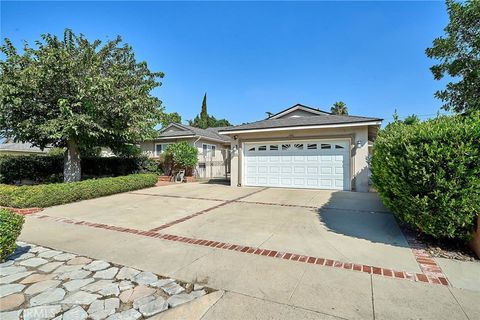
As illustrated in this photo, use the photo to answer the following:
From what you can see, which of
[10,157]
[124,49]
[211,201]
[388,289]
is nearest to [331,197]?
[211,201]

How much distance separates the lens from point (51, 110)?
9.66 meters

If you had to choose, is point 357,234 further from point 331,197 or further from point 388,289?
point 331,197

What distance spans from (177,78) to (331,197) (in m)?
13.4

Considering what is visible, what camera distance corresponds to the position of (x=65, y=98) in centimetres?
947

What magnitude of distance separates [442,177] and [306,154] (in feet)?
26.7

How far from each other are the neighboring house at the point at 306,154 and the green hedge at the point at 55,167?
7.26m

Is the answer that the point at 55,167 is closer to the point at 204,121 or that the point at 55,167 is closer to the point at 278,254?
the point at 278,254

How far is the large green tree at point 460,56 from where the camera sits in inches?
411

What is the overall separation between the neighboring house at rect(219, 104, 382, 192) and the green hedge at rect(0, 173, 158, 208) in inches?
239

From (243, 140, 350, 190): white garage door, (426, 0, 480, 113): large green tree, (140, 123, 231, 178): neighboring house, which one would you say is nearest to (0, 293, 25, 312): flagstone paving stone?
(243, 140, 350, 190): white garage door

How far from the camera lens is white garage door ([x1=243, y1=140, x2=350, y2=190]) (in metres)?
11.4

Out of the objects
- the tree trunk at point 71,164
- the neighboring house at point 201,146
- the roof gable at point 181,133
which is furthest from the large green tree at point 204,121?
the tree trunk at point 71,164

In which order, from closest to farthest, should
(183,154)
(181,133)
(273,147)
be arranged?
(273,147) < (183,154) < (181,133)

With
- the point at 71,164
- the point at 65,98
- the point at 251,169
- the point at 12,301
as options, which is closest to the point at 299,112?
the point at 251,169
